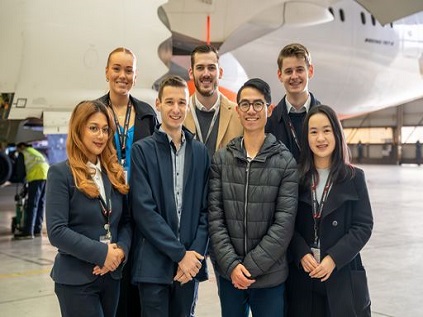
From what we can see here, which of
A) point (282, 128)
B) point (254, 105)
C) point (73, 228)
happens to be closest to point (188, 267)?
point (73, 228)

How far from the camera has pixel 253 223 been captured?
3.07 m

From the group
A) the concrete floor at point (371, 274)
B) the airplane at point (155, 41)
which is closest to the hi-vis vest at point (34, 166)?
the concrete floor at point (371, 274)

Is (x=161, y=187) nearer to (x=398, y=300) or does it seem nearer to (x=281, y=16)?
(x=398, y=300)

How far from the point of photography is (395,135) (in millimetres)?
39094

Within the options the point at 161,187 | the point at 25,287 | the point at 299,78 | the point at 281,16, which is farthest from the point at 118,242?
the point at 281,16

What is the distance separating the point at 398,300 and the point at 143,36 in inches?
178

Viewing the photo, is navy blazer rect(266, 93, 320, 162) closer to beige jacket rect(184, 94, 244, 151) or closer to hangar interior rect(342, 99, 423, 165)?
beige jacket rect(184, 94, 244, 151)

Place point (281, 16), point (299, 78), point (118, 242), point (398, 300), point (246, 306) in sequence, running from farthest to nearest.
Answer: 1. point (281, 16)
2. point (398, 300)
3. point (299, 78)
4. point (246, 306)
5. point (118, 242)

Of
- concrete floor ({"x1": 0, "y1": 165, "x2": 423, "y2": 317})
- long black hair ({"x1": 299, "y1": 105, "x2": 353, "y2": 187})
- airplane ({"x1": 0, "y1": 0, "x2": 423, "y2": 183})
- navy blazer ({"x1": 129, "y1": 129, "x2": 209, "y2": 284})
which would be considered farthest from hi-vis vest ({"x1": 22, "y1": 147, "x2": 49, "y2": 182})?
long black hair ({"x1": 299, "y1": 105, "x2": 353, "y2": 187})

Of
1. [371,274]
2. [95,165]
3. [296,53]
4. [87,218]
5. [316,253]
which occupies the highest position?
[296,53]

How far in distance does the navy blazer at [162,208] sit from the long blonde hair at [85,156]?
0.37 ft

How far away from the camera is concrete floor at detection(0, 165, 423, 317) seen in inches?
186

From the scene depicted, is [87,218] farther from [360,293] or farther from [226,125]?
[360,293]

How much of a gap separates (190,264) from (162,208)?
328 millimetres
